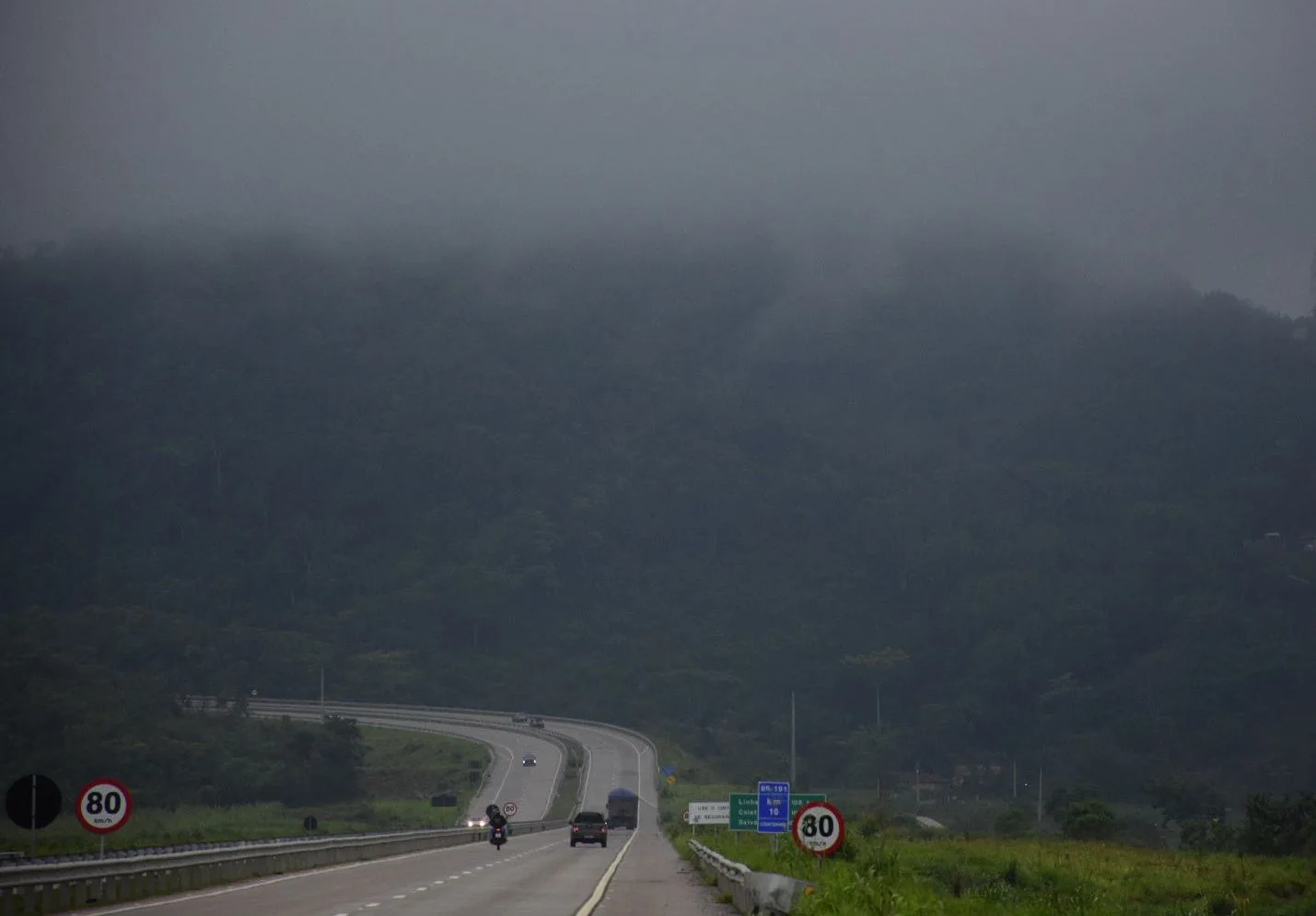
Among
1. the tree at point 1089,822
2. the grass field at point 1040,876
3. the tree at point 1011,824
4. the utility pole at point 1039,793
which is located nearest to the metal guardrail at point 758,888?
the grass field at point 1040,876

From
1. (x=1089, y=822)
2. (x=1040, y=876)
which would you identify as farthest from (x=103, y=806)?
(x=1089, y=822)

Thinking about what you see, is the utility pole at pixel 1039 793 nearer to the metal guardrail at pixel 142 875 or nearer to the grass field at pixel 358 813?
the grass field at pixel 358 813

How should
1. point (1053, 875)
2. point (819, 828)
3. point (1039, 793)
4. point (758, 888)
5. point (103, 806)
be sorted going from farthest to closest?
point (1039, 793), point (1053, 875), point (103, 806), point (758, 888), point (819, 828)

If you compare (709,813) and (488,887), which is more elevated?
(488,887)

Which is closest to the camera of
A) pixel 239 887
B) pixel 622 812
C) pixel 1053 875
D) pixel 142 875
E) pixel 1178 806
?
pixel 142 875

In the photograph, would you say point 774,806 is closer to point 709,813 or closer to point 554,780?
point 709,813

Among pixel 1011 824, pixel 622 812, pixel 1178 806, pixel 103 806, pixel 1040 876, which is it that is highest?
pixel 103 806

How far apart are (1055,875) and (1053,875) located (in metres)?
0.23

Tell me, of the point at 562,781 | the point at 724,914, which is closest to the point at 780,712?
the point at 562,781

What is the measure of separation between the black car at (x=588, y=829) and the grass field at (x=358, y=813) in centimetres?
1534

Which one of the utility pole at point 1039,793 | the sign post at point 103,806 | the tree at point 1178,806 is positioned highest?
the sign post at point 103,806

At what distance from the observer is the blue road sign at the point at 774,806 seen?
35562 mm

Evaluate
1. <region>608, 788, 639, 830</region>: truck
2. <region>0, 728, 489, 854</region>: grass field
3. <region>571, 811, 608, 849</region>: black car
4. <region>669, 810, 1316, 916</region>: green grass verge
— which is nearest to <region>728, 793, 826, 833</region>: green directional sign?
<region>669, 810, 1316, 916</region>: green grass verge

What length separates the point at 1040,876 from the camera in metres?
49.0
